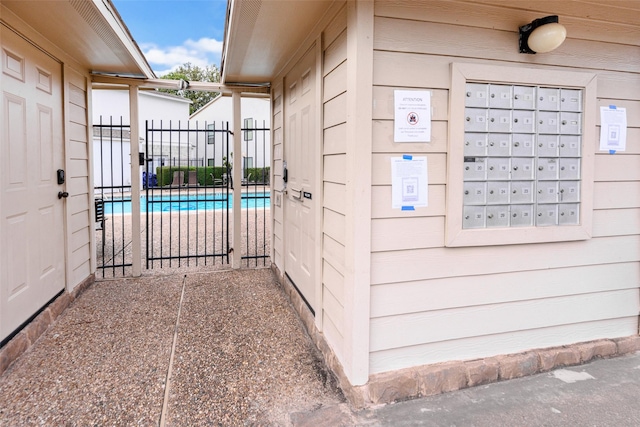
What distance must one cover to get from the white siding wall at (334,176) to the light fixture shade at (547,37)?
973 mm

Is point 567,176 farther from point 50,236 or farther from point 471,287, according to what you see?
point 50,236

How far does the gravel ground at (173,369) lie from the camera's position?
1.81 metres

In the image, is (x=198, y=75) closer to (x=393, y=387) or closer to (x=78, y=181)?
(x=78, y=181)

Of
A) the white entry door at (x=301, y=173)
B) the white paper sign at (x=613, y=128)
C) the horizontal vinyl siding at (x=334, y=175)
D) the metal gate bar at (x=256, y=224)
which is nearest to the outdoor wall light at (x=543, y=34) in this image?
the white paper sign at (x=613, y=128)

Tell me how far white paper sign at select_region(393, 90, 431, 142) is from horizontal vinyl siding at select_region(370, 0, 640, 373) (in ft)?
0.12

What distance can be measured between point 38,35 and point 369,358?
3039 mm

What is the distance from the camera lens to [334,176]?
211 centimetres

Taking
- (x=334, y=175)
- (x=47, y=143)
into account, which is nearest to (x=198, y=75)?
(x=47, y=143)

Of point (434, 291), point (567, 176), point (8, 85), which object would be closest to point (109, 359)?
point (8, 85)

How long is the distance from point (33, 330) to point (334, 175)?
88.1 inches

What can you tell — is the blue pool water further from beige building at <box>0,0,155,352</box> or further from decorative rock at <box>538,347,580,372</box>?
decorative rock at <box>538,347,580,372</box>

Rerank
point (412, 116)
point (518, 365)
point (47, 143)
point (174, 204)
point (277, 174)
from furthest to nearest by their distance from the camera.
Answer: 1. point (174, 204)
2. point (277, 174)
3. point (47, 143)
4. point (518, 365)
5. point (412, 116)

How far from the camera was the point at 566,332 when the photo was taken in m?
2.23

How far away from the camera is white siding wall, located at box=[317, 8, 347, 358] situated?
6.45 feet
